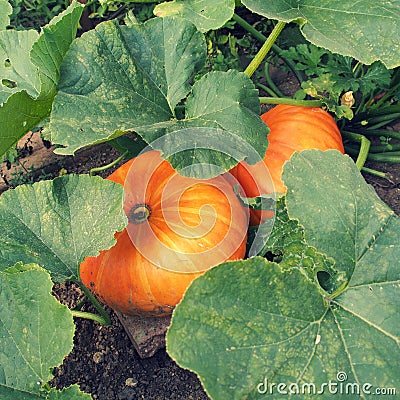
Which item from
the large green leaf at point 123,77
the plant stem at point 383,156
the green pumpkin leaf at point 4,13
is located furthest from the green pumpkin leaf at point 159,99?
the plant stem at point 383,156

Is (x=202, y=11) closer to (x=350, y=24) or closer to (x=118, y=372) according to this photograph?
(x=350, y=24)

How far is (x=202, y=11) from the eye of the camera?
2111 mm

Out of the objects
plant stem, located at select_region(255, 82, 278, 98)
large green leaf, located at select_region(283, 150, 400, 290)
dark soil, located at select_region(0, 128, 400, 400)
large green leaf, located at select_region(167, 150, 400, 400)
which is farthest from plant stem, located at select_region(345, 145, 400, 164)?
dark soil, located at select_region(0, 128, 400, 400)

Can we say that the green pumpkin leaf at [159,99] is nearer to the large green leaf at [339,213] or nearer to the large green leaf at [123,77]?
the large green leaf at [123,77]

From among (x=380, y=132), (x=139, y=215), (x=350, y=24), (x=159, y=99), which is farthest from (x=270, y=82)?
(x=139, y=215)

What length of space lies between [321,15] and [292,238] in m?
0.79

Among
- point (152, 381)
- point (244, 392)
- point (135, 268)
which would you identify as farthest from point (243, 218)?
point (244, 392)

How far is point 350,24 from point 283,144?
1.76 ft

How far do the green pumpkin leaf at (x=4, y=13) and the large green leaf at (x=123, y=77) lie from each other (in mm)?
537

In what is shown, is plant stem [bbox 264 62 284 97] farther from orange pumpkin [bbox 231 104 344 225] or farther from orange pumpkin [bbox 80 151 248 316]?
orange pumpkin [bbox 80 151 248 316]

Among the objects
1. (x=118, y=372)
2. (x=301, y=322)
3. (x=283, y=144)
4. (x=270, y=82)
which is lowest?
(x=118, y=372)

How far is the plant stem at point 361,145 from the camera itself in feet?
7.66

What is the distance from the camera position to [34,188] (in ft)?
6.00

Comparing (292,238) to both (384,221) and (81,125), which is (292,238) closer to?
(384,221)
